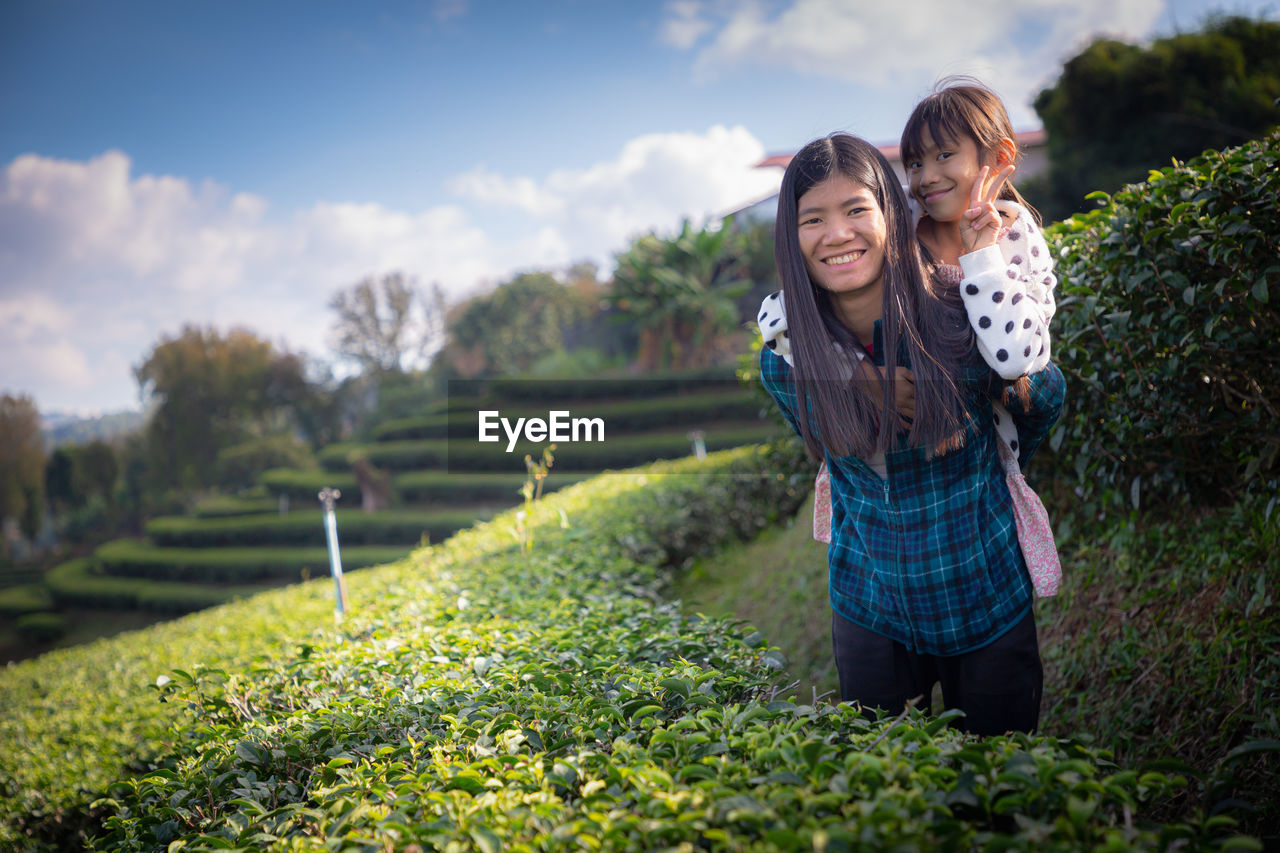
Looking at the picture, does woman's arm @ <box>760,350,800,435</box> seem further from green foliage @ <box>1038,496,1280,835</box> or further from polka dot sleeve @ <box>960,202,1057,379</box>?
green foliage @ <box>1038,496,1280,835</box>

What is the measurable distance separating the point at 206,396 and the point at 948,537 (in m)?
34.1

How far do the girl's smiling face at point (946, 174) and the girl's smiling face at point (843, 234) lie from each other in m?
0.18

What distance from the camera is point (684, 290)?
68.7 ft

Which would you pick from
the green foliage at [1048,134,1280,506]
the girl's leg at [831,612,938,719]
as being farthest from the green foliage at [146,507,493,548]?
the girl's leg at [831,612,938,719]

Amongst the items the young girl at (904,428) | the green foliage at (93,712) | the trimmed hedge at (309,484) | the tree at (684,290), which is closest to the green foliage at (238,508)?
the trimmed hedge at (309,484)

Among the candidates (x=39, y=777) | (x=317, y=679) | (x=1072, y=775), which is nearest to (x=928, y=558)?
(x=1072, y=775)

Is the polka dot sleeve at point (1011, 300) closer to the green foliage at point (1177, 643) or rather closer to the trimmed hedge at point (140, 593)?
the green foliage at point (1177, 643)

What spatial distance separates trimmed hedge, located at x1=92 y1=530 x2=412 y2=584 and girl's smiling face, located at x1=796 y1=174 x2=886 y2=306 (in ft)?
52.9

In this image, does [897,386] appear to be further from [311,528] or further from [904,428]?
[311,528]

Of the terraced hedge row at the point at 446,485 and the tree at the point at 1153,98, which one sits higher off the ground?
the tree at the point at 1153,98

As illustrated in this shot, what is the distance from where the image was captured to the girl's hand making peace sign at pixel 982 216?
129 centimetres

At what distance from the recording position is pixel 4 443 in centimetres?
2388

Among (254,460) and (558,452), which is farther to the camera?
(254,460)

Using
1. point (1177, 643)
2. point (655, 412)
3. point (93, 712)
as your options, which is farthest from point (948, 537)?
point (655, 412)
